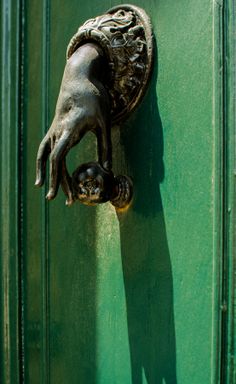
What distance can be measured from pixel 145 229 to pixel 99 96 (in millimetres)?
217

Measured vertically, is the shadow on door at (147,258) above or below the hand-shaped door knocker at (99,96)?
below

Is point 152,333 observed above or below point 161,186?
below

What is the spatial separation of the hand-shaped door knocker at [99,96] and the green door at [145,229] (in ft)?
0.07

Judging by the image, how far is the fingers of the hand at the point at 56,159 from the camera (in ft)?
2.82

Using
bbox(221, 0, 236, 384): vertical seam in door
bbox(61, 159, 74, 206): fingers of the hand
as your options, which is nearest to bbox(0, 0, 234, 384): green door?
bbox(221, 0, 236, 384): vertical seam in door

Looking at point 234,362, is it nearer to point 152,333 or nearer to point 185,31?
point 152,333

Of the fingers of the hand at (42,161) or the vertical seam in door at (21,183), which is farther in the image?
the vertical seam in door at (21,183)

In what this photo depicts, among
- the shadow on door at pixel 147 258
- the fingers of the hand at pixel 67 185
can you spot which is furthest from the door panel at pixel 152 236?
the fingers of the hand at pixel 67 185

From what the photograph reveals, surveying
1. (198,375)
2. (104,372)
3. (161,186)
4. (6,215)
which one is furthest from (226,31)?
(6,215)

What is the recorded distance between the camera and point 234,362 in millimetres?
785

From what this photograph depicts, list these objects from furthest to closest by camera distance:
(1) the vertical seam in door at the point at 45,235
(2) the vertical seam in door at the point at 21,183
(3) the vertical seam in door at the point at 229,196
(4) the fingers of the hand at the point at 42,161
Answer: (2) the vertical seam in door at the point at 21,183 → (1) the vertical seam in door at the point at 45,235 → (4) the fingers of the hand at the point at 42,161 → (3) the vertical seam in door at the point at 229,196

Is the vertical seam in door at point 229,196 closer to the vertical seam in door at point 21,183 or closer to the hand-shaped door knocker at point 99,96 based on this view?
the hand-shaped door knocker at point 99,96

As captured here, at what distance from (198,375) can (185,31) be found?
494 millimetres

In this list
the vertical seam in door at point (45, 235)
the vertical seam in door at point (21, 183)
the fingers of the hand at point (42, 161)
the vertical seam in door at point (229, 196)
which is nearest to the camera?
the vertical seam in door at point (229, 196)
